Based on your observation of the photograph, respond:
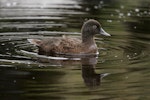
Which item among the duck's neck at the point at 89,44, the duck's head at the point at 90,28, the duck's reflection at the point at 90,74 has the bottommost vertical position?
the duck's reflection at the point at 90,74

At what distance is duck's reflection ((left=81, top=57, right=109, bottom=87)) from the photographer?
9329 mm

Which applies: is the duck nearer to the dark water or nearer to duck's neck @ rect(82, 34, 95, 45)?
duck's neck @ rect(82, 34, 95, 45)

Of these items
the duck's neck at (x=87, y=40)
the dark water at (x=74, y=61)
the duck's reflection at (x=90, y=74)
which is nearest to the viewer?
Result: the dark water at (x=74, y=61)

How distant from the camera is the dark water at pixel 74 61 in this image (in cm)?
865

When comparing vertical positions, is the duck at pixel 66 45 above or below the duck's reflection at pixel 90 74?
above

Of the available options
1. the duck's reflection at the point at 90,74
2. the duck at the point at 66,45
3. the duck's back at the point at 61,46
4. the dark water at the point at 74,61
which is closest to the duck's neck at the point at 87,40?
the duck at the point at 66,45

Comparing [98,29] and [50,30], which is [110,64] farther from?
[50,30]

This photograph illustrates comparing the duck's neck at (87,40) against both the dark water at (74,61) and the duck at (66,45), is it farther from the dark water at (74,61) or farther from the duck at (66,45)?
the dark water at (74,61)

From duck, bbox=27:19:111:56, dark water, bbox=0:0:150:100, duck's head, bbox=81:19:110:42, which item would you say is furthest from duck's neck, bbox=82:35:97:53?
dark water, bbox=0:0:150:100

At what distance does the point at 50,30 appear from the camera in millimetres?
14258

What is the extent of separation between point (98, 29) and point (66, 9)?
6202mm

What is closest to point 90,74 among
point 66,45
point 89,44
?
point 66,45

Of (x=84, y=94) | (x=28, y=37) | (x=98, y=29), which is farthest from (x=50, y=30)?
(x=84, y=94)

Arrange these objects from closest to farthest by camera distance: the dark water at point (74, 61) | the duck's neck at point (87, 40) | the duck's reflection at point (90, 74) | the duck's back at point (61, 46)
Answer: the dark water at point (74, 61), the duck's reflection at point (90, 74), the duck's back at point (61, 46), the duck's neck at point (87, 40)
